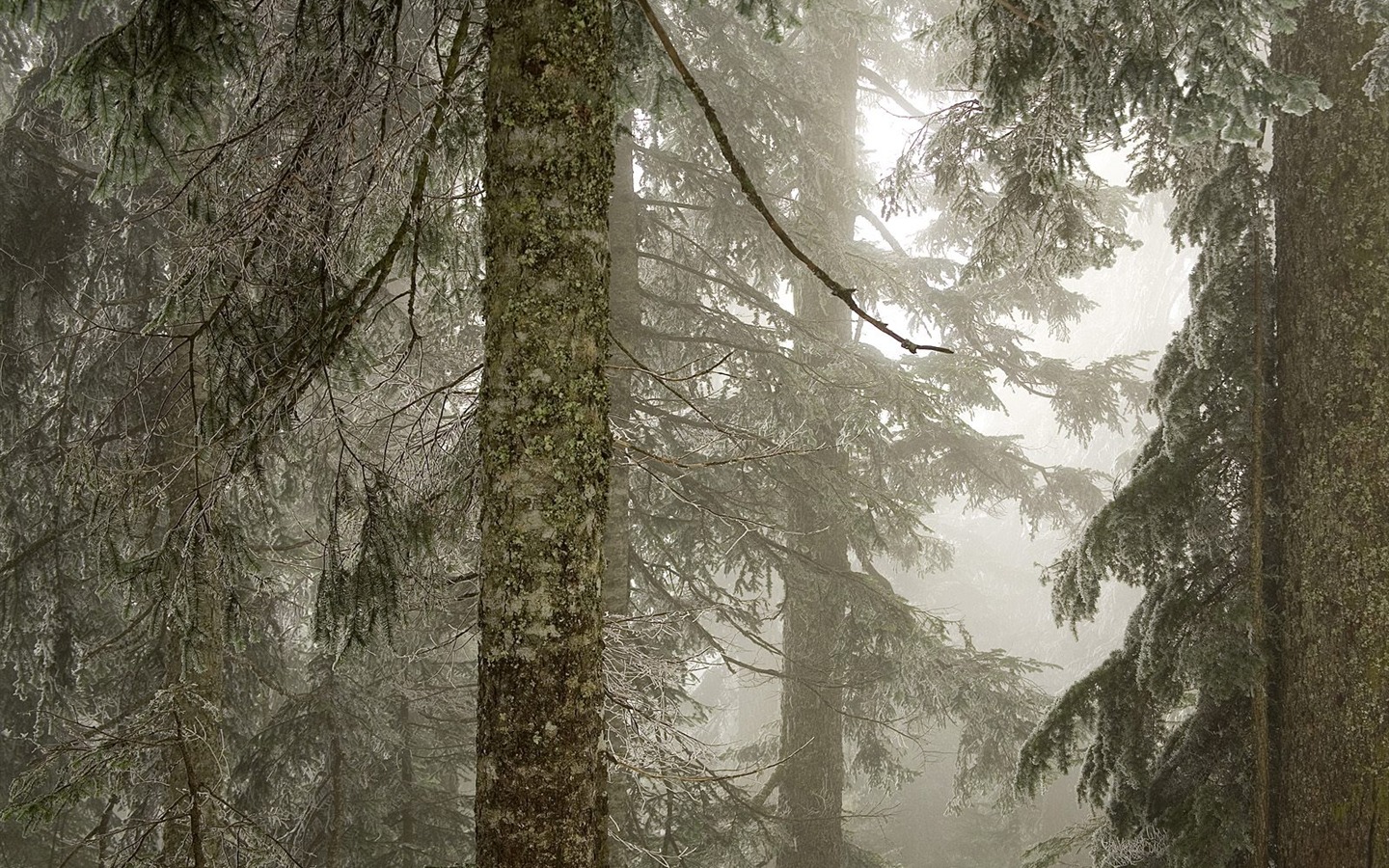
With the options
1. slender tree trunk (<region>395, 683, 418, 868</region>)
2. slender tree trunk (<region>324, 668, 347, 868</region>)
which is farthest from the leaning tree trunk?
slender tree trunk (<region>324, 668, 347, 868</region>)

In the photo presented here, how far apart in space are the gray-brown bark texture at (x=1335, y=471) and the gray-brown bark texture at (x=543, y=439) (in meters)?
2.94

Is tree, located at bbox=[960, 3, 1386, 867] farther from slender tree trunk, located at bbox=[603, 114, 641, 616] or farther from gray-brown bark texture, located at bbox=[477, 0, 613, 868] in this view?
slender tree trunk, located at bbox=[603, 114, 641, 616]

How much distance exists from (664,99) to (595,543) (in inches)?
99.0

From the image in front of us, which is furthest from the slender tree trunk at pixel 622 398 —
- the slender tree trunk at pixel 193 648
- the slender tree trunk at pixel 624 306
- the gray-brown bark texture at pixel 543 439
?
the gray-brown bark texture at pixel 543 439

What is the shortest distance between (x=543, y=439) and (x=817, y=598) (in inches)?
257

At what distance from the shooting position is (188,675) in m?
3.90

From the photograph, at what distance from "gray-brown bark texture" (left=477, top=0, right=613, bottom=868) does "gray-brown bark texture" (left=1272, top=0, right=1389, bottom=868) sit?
9.66ft

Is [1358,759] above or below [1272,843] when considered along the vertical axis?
above

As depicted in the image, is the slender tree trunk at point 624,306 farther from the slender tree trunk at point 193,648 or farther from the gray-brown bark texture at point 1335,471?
the gray-brown bark texture at point 1335,471

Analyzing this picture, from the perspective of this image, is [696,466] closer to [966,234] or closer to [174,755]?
[174,755]

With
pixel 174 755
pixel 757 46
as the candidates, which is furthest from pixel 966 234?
pixel 174 755

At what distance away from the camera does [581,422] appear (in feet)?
6.53

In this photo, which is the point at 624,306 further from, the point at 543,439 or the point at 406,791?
the point at 543,439

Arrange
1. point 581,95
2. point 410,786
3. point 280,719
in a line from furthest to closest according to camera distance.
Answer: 1. point 410,786
2. point 280,719
3. point 581,95
